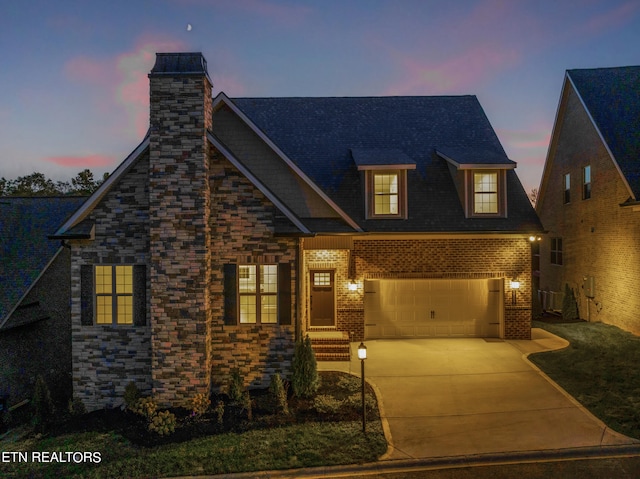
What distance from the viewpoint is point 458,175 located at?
1531 cm

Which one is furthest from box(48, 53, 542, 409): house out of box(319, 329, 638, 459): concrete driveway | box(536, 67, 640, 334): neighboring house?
box(536, 67, 640, 334): neighboring house

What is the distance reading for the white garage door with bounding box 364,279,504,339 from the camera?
50.2ft

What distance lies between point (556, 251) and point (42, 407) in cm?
2269

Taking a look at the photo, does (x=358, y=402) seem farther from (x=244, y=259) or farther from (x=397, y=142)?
(x=397, y=142)

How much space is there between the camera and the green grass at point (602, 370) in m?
8.88

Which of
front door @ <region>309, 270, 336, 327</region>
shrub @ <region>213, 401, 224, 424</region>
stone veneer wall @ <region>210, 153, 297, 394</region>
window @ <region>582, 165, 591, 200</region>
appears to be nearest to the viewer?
shrub @ <region>213, 401, 224, 424</region>

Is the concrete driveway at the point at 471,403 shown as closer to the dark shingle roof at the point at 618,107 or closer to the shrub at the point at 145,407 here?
the shrub at the point at 145,407

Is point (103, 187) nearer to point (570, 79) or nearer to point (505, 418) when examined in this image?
point (505, 418)

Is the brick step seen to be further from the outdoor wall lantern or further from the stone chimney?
the outdoor wall lantern

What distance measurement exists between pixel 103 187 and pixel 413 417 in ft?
30.3

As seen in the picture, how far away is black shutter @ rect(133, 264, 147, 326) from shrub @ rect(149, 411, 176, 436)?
2517 mm

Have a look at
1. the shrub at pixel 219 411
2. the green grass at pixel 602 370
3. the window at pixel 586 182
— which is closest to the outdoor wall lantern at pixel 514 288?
the green grass at pixel 602 370

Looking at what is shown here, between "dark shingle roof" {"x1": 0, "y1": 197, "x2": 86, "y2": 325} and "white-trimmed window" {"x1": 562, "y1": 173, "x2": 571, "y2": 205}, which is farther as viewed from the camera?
"white-trimmed window" {"x1": 562, "y1": 173, "x2": 571, "y2": 205}

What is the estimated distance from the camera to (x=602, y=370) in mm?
11414
